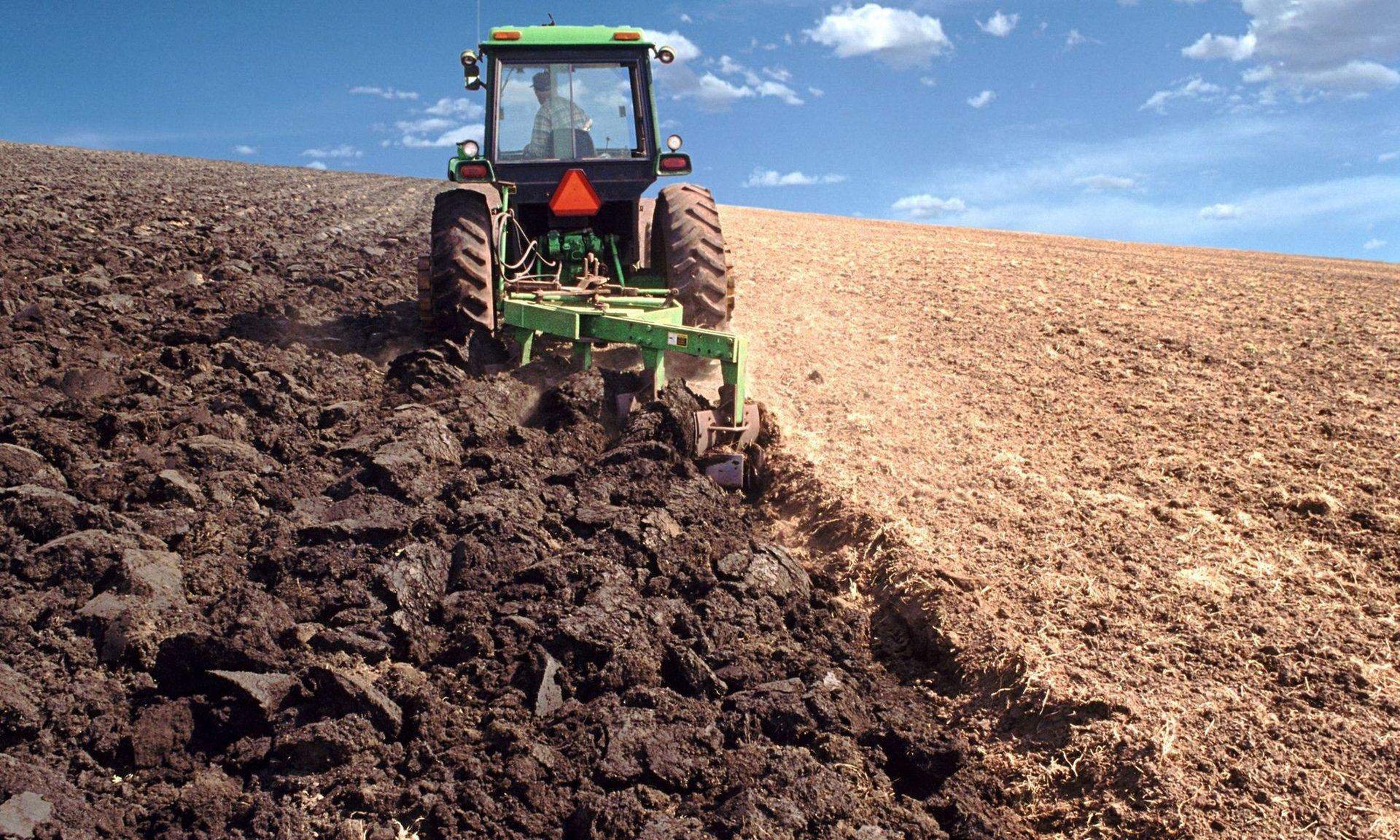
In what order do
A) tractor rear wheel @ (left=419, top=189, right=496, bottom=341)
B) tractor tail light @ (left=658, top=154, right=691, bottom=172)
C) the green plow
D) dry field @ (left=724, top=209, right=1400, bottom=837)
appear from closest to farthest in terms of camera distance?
1. dry field @ (left=724, top=209, right=1400, bottom=837)
2. the green plow
3. tractor rear wheel @ (left=419, top=189, right=496, bottom=341)
4. tractor tail light @ (left=658, top=154, right=691, bottom=172)

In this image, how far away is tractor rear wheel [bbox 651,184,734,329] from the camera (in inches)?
303

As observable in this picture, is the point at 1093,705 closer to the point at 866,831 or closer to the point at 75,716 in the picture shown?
the point at 866,831

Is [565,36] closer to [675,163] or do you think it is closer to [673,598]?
[675,163]

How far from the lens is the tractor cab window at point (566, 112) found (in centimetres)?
820

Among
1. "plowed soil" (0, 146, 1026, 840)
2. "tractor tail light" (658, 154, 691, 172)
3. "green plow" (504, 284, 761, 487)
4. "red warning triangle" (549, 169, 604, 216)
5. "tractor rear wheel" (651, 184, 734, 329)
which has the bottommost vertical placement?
"plowed soil" (0, 146, 1026, 840)

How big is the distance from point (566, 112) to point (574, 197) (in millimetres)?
737

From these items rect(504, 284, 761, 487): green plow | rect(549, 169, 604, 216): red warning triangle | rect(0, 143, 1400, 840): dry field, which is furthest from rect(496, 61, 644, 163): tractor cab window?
rect(0, 143, 1400, 840): dry field

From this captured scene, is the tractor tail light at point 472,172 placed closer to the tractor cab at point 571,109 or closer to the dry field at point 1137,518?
the tractor cab at point 571,109

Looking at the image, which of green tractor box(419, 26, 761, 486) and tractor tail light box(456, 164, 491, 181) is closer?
green tractor box(419, 26, 761, 486)

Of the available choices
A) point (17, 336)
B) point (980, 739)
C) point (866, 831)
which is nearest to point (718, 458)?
point (980, 739)

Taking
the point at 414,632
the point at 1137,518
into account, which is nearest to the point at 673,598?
the point at 414,632

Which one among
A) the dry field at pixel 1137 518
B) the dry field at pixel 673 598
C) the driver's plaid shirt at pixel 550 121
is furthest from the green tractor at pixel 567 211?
the dry field at pixel 1137 518

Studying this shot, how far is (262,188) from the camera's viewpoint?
21.8m

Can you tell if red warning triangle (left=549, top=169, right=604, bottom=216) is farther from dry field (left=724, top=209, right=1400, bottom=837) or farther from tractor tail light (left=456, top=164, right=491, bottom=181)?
dry field (left=724, top=209, right=1400, bottom=837)
